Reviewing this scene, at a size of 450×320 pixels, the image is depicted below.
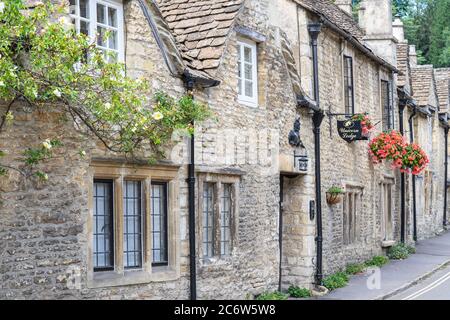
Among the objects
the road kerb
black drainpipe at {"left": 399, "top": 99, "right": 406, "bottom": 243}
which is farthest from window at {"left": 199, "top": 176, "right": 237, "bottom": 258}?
black drainpipe at {"left": 399, "top": 99, "right": 406, "bottom": 243}

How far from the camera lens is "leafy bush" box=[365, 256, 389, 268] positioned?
25.0 m

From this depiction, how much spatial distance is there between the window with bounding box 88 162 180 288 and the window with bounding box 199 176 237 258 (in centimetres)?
99

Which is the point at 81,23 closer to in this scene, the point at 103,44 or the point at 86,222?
the point at 103,44

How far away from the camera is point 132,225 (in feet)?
43.8

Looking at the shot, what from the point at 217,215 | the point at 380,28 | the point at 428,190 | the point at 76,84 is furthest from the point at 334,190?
the point at 428,190

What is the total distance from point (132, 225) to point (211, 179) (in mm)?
2399

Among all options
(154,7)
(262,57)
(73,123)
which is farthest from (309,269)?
(73,123)

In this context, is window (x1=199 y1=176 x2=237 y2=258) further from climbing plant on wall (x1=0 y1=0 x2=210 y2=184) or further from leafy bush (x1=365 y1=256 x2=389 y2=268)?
leafy bush (x1=365 y1=256 x2=389 y2=268)

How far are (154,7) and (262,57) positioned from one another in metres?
4.02

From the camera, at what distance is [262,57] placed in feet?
57.3

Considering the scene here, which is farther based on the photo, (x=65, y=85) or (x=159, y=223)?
(x=159, y=223)

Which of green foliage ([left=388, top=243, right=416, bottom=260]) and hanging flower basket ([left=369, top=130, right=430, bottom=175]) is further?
green foliage ([left=388, top=243, right=416, bottom=260])

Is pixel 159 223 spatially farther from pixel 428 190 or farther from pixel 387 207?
pixel 428 190

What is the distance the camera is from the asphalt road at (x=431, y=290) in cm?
1811
